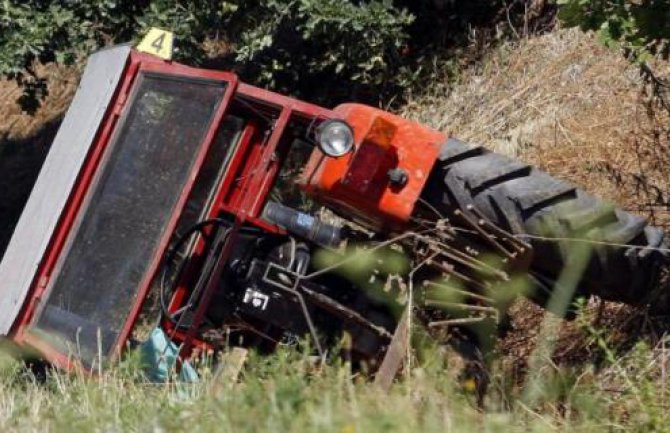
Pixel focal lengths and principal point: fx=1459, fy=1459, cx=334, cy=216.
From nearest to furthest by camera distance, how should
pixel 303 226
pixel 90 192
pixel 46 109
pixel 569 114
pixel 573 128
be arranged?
pixel 303 226
pixel 90 192
pixel 573 128
pixel 569 114
pixel 46 109

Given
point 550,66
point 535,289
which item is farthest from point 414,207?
point 550,66

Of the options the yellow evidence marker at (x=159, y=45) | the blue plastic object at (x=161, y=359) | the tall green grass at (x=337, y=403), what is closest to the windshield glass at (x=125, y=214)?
the blue plastic object at (x=161, y=359)

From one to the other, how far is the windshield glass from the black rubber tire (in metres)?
1.18

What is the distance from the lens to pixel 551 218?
6.50 meters

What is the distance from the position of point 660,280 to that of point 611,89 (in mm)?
3030

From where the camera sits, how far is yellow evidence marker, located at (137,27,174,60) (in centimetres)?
761

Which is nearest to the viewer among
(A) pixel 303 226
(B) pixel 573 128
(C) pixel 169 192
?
(C) pixel 169 192

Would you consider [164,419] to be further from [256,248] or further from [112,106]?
[112,106]

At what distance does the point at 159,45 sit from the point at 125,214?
1160 mm

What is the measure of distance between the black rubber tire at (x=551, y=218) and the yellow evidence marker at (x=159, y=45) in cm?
172

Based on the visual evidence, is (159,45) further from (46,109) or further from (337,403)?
(46,109)

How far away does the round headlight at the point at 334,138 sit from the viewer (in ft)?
20.9

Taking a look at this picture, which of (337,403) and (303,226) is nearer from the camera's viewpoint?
(337,403)

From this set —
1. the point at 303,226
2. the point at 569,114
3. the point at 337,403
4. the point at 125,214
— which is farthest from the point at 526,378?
the point at 569,114
